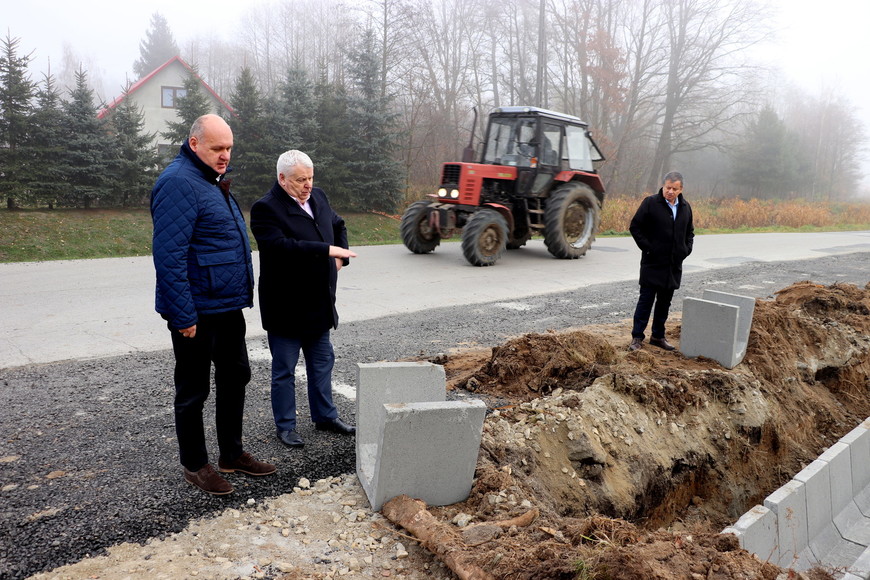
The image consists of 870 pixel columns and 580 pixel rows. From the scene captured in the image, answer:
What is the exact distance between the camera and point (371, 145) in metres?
20.4

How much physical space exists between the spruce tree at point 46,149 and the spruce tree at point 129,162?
1264 millimetres

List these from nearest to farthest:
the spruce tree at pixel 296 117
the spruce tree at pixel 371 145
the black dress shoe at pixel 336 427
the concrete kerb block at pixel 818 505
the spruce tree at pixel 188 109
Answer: the concrete kerb block at pixel 818 505 < the black dress shoe at pixel 336 427 < the spruce tree at pixel 296 117 < the spruce tree at pixel 188 109 < the spruce tree at pixel 371 145

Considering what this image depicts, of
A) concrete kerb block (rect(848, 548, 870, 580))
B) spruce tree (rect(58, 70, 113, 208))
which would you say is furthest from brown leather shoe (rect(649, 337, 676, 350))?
spruce tree (rect(58, 70, 113, 208))

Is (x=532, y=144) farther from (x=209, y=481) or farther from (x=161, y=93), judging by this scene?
(x=161, y=93)

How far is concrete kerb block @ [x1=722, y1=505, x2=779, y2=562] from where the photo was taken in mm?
3408

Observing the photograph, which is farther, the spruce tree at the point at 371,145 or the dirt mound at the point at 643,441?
the spruce tree at the point at 371,145

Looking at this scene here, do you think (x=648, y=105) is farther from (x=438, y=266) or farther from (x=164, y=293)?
(x=164, y=293)

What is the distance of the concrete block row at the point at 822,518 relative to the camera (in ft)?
11.7

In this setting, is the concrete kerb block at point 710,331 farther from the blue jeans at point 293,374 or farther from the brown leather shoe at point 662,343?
the blue jeans at point 293,374

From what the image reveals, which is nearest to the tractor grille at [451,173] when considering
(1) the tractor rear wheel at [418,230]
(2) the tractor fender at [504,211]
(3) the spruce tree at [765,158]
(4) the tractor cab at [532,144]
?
(1) the tractor rear wheel at [418,230]

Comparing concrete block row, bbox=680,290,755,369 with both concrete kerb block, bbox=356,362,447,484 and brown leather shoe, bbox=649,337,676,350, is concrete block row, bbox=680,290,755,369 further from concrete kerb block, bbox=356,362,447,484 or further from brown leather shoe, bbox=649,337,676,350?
concrete kerb block, bbox=356,362,447,484

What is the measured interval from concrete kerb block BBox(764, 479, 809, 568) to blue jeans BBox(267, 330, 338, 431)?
2.79m

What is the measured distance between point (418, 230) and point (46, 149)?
991 centimetres

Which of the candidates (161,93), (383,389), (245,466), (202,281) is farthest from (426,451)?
(161,93)
